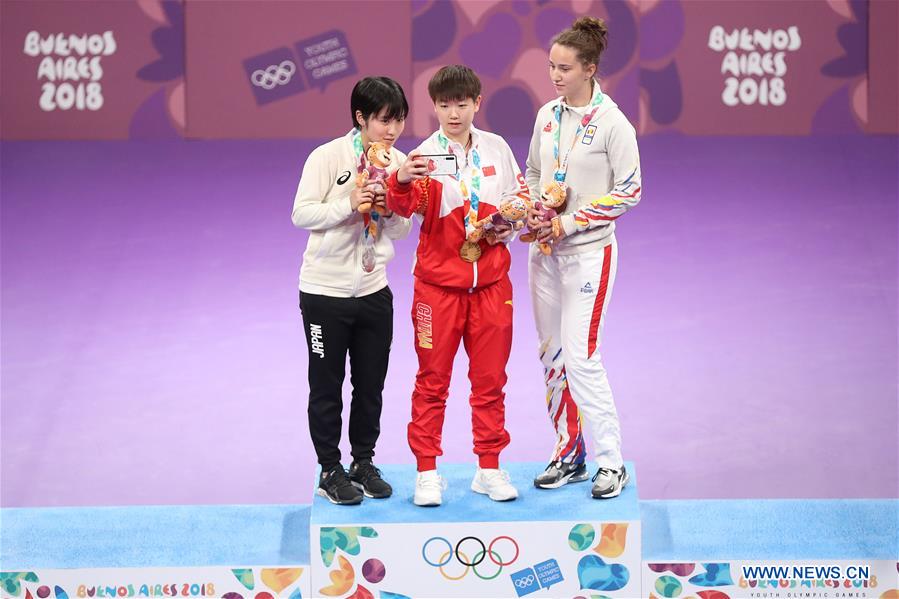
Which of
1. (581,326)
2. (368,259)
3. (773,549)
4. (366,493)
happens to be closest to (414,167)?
(368,259)

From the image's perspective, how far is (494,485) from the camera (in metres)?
5.61

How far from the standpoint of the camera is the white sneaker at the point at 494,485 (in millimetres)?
5578

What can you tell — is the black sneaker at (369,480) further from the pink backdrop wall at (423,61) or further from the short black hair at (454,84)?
the pink backdrop wall at (423,61)

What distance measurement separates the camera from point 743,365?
27.0ft

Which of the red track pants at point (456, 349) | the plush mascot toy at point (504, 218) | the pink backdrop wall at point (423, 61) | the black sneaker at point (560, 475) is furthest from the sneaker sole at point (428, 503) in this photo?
the pink backdrop wall at point (423, 61)

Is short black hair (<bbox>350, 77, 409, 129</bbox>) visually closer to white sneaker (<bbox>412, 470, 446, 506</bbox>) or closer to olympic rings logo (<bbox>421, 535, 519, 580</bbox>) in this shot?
white sneaker (<bbox>412, 470, 446, 506</bbox>)

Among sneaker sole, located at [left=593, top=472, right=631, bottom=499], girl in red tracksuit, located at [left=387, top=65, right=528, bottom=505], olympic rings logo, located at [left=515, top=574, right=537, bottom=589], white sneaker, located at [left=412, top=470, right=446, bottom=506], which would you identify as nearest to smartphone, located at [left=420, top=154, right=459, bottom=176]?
girl in red tracksuit, located at [left=387, top=65, right=528, bottom=505]

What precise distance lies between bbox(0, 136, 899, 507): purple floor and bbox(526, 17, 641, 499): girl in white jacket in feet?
4.35

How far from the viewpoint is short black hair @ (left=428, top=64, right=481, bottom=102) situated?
517cm

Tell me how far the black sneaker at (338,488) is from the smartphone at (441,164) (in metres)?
1.32

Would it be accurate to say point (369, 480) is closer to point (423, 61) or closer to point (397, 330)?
point (397, 330)

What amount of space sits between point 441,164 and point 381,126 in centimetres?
30

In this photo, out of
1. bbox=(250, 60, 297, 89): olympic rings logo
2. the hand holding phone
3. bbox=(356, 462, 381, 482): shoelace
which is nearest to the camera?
the hand holding phone

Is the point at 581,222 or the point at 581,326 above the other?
the point at 581,222
